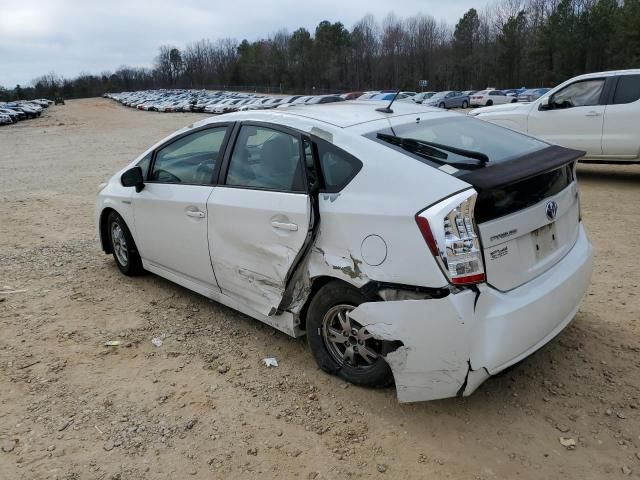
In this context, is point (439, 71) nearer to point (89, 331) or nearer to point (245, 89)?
point (245, 89)

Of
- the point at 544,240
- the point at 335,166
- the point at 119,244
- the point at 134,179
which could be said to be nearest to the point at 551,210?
the point at 544,240

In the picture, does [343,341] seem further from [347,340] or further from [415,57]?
[415,57]

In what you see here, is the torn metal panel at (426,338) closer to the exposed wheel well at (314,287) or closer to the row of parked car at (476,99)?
the exposed wheel well at (314,287)

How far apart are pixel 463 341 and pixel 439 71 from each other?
92.1m

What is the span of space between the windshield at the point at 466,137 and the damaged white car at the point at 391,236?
0.05ft

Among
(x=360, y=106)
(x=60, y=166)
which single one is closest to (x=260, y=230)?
(x=360, y=106)

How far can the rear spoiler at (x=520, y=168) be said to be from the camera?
8.95ft

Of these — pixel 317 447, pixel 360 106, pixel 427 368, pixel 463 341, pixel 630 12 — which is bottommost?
pixel 317 447

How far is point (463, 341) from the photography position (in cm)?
262

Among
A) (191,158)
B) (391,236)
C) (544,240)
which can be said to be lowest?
(544,240)

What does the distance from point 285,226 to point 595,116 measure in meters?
7.55

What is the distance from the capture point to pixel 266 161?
3.64 metres

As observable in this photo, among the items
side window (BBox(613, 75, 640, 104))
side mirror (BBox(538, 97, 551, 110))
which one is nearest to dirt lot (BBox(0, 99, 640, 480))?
side window (BBox(613, 75, 640, 104))

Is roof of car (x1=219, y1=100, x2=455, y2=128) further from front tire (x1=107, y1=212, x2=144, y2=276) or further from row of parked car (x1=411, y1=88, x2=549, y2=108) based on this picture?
row of parked car (x1=411, y1=88, x2=549, y2=108)
